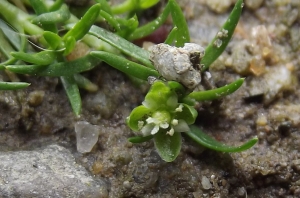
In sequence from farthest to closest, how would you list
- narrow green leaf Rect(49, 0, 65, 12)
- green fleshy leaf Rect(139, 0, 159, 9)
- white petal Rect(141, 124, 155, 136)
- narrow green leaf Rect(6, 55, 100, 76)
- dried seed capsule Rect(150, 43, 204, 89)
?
green fleshy leaf Rect(139, 0, 159, 9) → narrow green leaf Rect(49, 0, 65, 12) → narrow green leaf Rect(6, 55, 100, 76) → white petal Rect(141, 124, 155, 136) → dried seed capsule Rect(150, 43, 204, 89)

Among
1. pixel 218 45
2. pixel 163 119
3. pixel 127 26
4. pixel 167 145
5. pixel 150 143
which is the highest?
pixel 218 45

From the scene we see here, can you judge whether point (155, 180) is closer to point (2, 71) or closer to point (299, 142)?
point (299, 142)

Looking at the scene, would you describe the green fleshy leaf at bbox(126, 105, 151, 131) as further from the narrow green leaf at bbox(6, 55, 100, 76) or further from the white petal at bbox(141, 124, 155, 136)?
the narrow green leaf at bbox(6, 55, 100, 76)

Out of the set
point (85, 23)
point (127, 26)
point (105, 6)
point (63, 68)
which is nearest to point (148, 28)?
point (127, 26)

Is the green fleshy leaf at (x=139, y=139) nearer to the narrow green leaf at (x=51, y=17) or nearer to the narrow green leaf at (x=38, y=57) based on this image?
the narrow green leaf at (x=38, y=57)

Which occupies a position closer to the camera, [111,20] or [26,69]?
[26,69]

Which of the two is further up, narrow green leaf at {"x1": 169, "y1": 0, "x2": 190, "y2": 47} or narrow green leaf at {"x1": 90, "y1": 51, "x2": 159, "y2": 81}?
narrow green leaf at {"x1": 169, "y1": 0, "x2": 190, "y2": 47}

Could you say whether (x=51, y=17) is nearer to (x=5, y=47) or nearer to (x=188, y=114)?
(x=5, y=47)

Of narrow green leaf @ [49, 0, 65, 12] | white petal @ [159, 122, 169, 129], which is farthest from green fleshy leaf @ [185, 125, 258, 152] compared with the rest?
narrow green leaf @ [49, 0, 65, 12]

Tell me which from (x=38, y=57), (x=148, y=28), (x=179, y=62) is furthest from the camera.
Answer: (x=148, y=28)
